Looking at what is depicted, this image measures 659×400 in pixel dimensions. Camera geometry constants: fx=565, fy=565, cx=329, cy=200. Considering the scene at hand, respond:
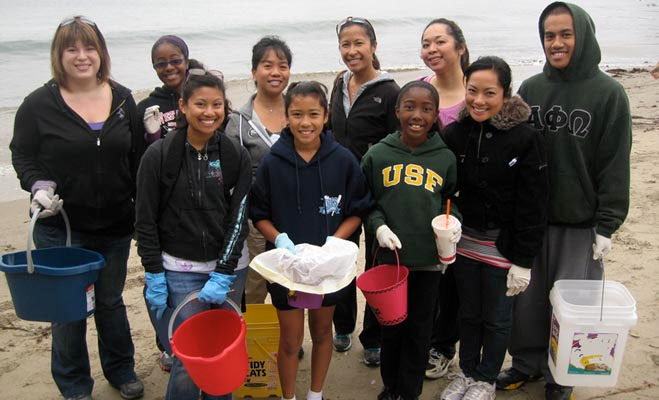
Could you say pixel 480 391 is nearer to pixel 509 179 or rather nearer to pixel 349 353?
pixel 349 353

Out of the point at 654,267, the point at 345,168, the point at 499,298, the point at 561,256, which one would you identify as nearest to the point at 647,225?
the point at 654,267

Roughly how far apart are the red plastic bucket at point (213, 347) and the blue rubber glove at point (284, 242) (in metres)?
0.39

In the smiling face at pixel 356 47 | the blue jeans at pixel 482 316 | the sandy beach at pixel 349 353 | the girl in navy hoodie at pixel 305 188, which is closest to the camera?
the girl in navy hoodie at pixel 305 188

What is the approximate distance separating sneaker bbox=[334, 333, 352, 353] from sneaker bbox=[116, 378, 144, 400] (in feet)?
4.53

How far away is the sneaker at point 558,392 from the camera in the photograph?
3.48 metres

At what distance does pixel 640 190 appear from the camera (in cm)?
695

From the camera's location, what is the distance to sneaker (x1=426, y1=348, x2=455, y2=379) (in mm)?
3824

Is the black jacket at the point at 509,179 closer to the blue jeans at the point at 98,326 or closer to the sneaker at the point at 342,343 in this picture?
the sneaker at the point at 342,343

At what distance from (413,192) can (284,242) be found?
0.78 meters

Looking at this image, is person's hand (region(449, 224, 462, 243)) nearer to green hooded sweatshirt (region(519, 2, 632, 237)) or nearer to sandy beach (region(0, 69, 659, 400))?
green hooded sweatshirt (region(519, 2, 632, 237))

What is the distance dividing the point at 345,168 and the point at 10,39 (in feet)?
79.9

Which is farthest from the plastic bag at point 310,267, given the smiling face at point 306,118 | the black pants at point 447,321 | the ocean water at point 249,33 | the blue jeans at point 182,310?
the ocean water at point 249,33

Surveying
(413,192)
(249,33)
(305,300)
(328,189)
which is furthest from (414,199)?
(249,33)

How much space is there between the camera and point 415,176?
3.15m
